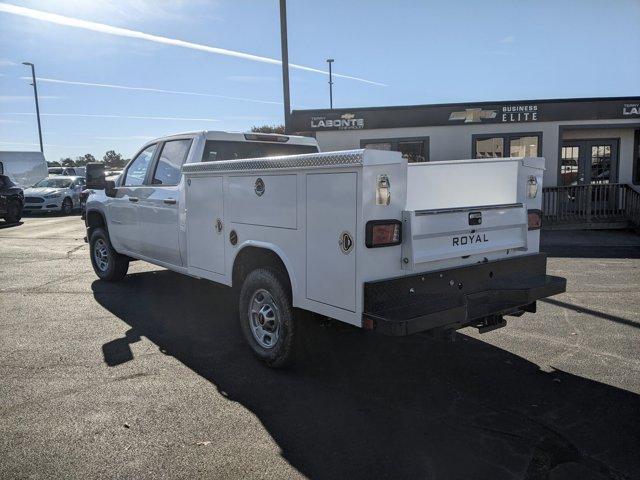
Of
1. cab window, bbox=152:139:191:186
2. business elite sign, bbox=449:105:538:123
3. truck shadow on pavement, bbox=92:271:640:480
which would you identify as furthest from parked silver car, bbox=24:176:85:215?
truck shadow on pavement, bbox=92:271:640:480

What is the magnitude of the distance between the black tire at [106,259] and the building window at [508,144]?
1240 cm

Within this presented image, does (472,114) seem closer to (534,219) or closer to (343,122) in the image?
(343,122)

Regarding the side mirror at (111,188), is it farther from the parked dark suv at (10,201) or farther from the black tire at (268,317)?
the parked dark suv at (10,201)

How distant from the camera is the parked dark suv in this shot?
18.8 meters

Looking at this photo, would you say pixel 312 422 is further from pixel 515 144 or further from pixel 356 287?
pixel 515 144

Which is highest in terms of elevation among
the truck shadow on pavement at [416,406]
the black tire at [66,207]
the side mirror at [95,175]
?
the side mirror at [95,175]

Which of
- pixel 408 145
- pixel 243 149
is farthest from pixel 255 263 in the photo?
pixel 408 145

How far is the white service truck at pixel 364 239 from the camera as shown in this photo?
12.1 ft

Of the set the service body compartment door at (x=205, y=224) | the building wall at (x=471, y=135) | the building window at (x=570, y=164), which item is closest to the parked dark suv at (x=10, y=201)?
the building wall at (x=471, y=135)

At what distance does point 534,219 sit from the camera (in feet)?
16.0

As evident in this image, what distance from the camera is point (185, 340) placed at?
559 cm

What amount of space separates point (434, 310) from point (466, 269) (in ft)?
2.06

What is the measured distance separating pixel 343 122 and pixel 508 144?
5.27m

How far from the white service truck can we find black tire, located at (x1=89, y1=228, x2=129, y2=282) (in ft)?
8.84
